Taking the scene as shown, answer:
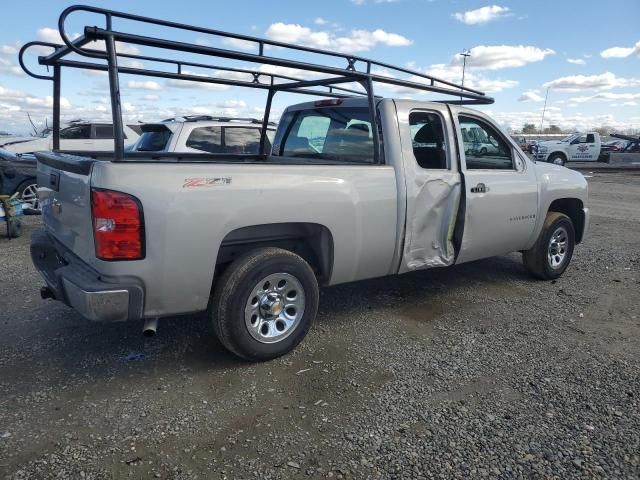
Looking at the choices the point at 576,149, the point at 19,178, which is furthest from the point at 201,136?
the point at 576,149

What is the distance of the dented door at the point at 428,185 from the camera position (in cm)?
417

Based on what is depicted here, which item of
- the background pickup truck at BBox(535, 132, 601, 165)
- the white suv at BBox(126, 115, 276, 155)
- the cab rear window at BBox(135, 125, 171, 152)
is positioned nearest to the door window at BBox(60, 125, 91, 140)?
the white suv at BBox(126, 115, 276, 155)

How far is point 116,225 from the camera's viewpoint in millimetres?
2854

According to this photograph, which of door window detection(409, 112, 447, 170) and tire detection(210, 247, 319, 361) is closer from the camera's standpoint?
tire detection(210, 247, 319, 361)

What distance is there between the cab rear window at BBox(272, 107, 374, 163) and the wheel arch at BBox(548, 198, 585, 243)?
2824mm

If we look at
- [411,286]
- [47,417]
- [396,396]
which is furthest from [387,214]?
[47,417]

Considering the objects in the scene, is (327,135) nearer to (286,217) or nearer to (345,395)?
(286,217)

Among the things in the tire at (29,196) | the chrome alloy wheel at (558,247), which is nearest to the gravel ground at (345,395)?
the chrome alloy wheel at (558,247)

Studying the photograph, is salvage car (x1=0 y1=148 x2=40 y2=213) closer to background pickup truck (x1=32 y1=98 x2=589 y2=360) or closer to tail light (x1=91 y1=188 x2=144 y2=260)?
background pickup truck (x1=32 y1=98 x2=589 y2=360)

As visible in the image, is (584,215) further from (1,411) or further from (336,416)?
(1,411)

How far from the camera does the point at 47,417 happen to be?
293 cm

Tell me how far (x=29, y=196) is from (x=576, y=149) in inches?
1038

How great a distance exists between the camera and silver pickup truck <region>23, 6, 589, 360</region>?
2.93 meters

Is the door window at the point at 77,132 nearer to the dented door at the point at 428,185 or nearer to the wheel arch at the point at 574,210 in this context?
the dented door at the point at 428,185
